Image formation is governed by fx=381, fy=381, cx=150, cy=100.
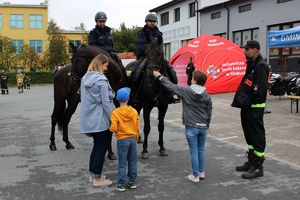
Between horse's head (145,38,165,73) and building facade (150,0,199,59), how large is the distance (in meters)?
28.9

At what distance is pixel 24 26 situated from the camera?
6106 centimetres

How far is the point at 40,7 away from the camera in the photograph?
6141 centimetres

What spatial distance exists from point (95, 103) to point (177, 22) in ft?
111

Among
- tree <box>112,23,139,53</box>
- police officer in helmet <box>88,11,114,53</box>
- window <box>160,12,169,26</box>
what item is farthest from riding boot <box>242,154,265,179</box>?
tree <box>112,23,139,53</box>

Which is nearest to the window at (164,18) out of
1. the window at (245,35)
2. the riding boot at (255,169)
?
the window at (245,35)

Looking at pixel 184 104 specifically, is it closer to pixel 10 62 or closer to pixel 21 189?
pixel 21 189

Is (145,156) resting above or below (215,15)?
Answer: below

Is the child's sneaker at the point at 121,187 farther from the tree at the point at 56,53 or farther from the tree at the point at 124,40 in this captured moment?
the tree at the point at 124,40

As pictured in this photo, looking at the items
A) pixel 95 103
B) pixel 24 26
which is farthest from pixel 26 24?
pixel 95 103

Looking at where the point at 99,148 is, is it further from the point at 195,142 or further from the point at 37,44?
the point at 37,44

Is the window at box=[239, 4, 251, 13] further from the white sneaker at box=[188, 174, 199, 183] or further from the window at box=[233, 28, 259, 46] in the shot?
the white sneaker at box=[188, 174, 199, 183]

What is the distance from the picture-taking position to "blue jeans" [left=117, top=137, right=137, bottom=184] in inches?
216

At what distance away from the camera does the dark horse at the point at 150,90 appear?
673 centimetres

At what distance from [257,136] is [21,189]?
147 inches
